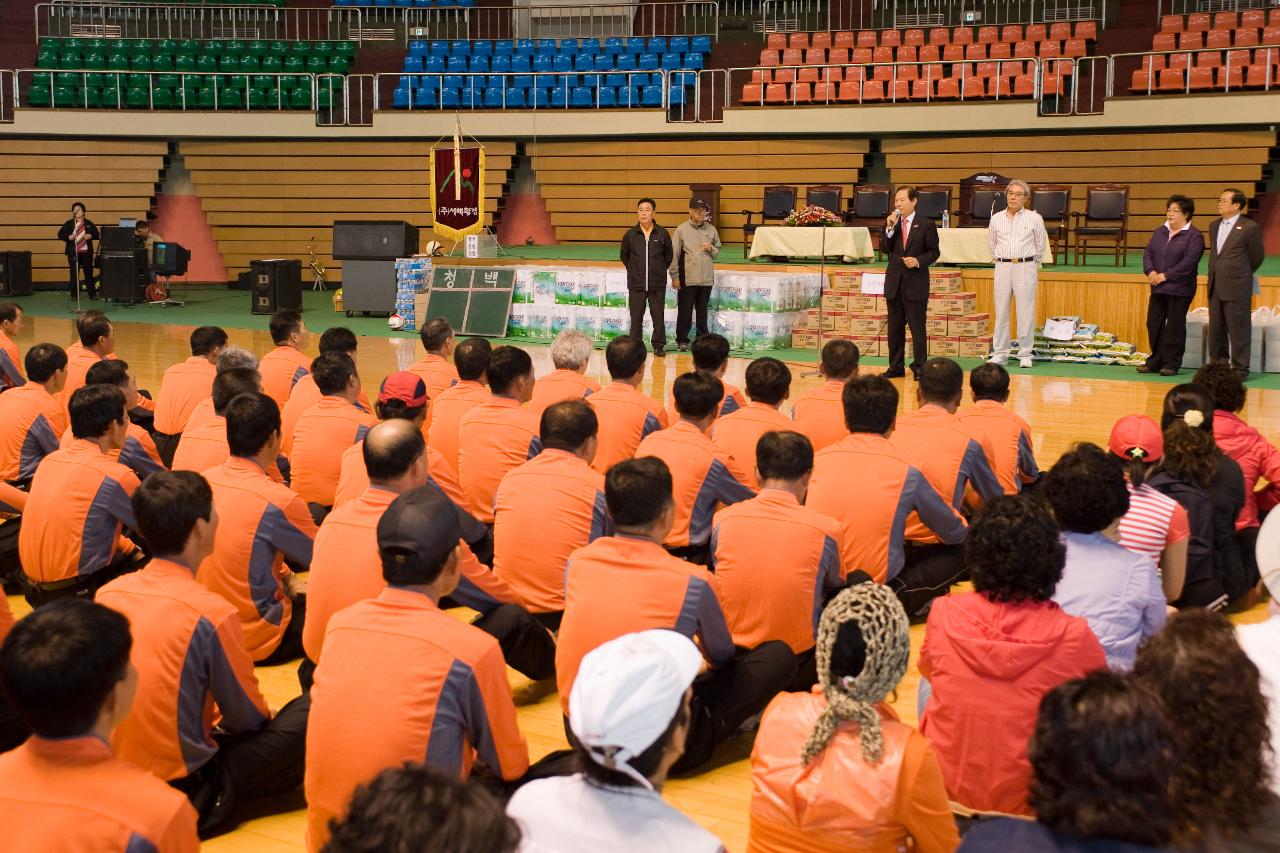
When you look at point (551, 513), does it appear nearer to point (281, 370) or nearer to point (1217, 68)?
point (281, 370)

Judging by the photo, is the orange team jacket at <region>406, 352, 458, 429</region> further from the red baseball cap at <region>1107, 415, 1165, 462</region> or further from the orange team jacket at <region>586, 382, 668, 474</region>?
the red baseball cap at <region>1107, 415, 1165, 462</region>

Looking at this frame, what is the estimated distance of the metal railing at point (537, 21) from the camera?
22141 millimetres

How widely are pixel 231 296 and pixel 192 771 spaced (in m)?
17.5

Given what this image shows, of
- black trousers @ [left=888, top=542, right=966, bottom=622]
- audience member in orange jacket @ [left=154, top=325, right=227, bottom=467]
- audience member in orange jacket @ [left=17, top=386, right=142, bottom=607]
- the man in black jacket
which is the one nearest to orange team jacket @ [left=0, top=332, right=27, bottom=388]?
audience member in orange jacket @ [left=154, top=325, right=227, bottom=467]

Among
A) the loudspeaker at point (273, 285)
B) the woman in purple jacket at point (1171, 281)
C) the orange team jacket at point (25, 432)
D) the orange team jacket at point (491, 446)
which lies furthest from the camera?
the loudspeaker at point (273, 285)

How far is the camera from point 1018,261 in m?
11.6

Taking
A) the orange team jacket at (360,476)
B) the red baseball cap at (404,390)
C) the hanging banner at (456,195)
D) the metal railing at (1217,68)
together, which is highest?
the metal railing at (1217,68)

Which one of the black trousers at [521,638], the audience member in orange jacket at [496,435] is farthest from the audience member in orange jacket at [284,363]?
the black trousers at [521,638]

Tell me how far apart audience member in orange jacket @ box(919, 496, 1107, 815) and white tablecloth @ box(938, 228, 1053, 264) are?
1124 centimetres

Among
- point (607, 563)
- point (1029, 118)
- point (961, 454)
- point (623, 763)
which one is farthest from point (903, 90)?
Result: point (623, 763)

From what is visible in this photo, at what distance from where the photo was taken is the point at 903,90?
1795cm

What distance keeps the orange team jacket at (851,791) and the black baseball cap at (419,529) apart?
36.4 inches

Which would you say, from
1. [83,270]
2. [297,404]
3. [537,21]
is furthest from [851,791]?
[537,21]

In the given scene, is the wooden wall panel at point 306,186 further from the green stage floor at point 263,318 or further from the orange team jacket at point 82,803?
the orange team jacket at point 82,803
